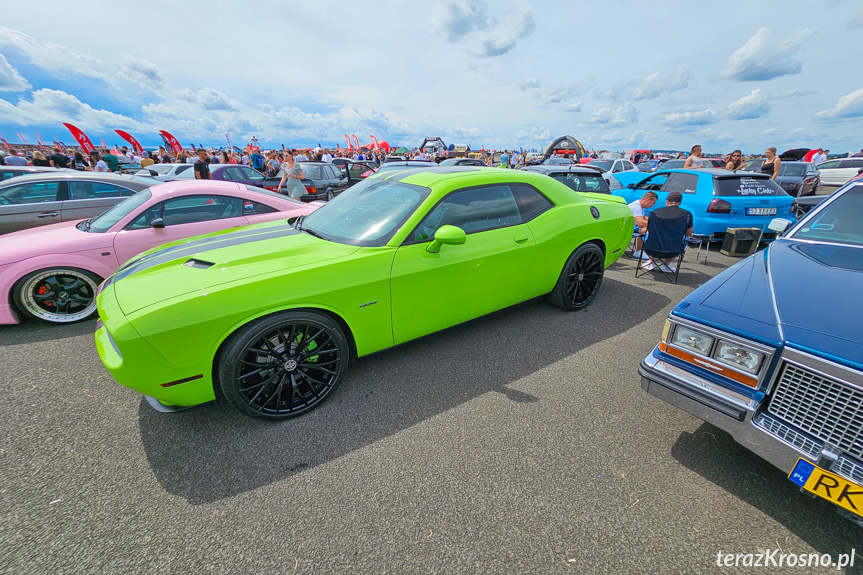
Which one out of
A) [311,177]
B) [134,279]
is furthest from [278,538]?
[311,177]

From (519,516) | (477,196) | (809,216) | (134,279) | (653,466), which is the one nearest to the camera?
(519,516)

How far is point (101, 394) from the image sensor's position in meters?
2.68

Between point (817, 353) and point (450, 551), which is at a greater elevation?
point (817, 353)

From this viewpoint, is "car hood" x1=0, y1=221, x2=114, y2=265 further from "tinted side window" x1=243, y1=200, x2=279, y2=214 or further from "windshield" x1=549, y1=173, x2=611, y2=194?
"windshield" x1=549, y1=173, x2=611, y2=194

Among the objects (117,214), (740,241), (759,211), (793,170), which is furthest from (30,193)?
(793,170)

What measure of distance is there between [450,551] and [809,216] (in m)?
3.84

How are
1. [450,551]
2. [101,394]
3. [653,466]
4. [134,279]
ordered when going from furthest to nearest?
1. [101,394]
2. [134,279]
3. [653,466]
4. [450,551]

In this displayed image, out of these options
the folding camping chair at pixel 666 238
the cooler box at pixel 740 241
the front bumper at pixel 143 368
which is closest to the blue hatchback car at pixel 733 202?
the cooler box at pixel 740 241

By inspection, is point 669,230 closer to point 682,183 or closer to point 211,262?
point 682,183

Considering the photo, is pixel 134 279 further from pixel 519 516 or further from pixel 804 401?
pixel 804 401

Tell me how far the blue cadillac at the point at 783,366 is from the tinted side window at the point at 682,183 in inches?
192

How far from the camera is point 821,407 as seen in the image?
1495 mm

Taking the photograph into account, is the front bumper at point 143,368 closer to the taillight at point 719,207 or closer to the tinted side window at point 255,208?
the tinted side window at point 255,208

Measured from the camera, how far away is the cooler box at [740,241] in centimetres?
588
